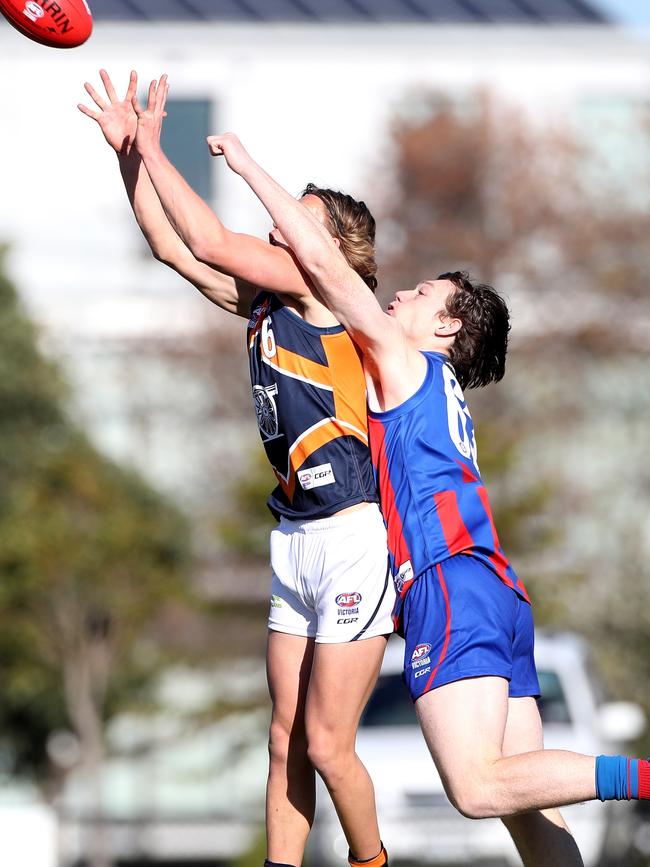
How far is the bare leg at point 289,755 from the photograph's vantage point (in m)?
5.08

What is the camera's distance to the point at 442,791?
1148 centimetres

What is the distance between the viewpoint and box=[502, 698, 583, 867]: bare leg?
498cm

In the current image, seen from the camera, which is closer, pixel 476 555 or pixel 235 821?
pixel 476 555

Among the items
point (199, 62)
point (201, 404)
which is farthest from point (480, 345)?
point (199, 62)

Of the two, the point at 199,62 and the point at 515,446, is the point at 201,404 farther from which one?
the point at 199,62

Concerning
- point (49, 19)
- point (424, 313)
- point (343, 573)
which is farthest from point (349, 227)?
point (49, 19)

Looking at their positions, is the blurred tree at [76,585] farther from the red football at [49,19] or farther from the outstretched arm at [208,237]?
the outstretched arm at [208,237]

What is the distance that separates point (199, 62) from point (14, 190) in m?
4.41

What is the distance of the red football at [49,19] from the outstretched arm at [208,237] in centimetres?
63

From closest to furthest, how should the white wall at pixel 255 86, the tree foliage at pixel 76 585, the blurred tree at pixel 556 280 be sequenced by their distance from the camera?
1. the tree foliage at pixel 76 585
2. the blurred tree at pixel 556 280
3. the white wall at pixel 255 86

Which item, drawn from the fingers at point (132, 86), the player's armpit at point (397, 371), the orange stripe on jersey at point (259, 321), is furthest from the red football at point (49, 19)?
the player's armpit at point (397, 371)

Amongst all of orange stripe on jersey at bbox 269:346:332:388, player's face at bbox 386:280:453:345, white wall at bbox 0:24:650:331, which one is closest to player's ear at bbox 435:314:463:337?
player's face at bbox 386:280:453:345

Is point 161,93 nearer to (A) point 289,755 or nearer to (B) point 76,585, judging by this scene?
(A) point 289,755

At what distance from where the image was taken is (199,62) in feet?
89.5
